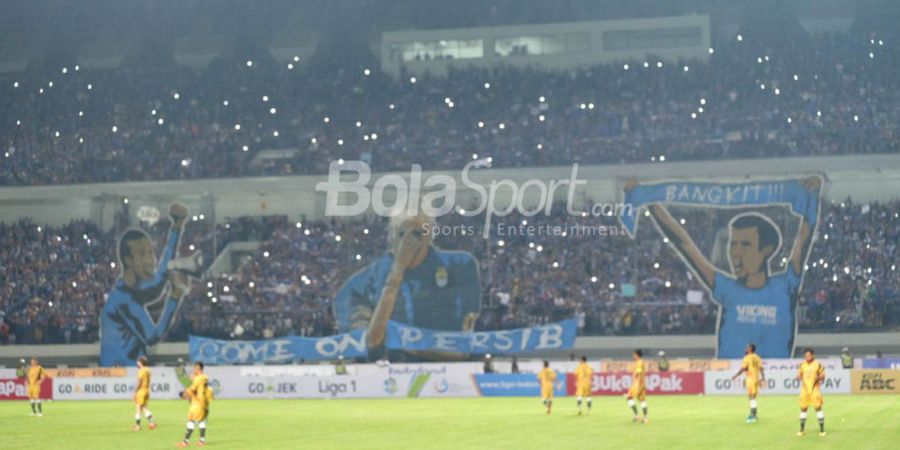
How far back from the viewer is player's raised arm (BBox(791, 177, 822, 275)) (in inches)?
2024

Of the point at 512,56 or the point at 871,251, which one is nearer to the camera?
the point at 871,251

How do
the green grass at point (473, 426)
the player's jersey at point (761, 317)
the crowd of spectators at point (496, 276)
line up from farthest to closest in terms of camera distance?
the crowd of spectators at point (496, 276) → the player's jersey at point (761, 317) → the green grass at point (473, 426)

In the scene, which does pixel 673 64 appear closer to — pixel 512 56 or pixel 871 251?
pixel 512 56

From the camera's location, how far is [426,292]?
54.8 meters

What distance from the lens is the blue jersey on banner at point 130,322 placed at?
2239 inches

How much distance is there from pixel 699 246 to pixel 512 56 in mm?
18215

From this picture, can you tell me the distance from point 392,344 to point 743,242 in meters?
14.2

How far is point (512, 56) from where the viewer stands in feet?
225

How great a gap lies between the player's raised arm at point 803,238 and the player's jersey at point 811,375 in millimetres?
24939

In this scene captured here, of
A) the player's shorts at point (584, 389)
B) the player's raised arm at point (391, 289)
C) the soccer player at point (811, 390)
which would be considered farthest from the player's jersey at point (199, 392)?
the player's raised arm at point (391, 289)

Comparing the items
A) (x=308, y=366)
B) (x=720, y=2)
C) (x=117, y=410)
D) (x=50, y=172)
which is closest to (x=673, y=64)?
(x=720, y=2)

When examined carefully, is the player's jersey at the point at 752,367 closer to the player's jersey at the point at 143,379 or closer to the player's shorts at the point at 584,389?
the player's shorts at the point at 584,389

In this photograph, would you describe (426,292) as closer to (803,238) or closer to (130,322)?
(130,322)

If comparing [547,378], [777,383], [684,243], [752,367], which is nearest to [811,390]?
[752,367]
